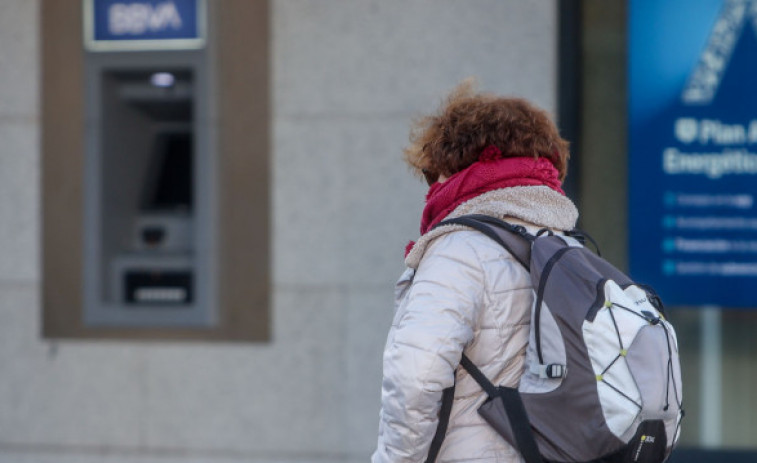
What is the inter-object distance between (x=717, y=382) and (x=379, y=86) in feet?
7.30

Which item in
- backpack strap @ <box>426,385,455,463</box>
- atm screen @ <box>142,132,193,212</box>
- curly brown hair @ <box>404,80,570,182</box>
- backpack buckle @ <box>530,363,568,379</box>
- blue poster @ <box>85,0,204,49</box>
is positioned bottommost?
backpack strap @ <box>426,385,455,463</box>

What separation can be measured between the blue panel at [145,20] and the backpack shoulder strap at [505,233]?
315 centimetres

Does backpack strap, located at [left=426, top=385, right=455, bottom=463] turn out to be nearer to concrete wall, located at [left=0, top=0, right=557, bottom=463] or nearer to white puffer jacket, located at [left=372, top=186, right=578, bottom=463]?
white puffer jacket, located at [left=372, top=186, right=578, bottom=463]

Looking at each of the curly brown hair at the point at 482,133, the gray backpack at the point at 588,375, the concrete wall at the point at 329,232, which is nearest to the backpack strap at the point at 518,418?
the gray backpack at the point at 588,375

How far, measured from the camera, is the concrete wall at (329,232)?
16.4ft

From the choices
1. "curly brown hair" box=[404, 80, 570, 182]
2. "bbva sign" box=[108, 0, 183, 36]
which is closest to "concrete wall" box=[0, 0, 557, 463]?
"bbva sign" box=[108, 0, 183, 36]

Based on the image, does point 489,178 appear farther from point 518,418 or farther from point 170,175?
point 170,175

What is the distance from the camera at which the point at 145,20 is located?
16.9 feet

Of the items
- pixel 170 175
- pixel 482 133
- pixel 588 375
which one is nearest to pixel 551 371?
pixel 588 375

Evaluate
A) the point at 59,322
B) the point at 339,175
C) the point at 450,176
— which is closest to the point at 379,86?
the point at 339,175

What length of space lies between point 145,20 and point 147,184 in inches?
32.7

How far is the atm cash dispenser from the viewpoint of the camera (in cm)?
511

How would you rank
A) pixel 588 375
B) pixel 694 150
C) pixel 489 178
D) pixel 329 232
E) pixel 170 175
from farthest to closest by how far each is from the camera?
pixel 170 175, pixel 329 232, pixel 694 150, pixel 489 178, pixel 588 375

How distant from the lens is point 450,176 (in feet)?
8.14
